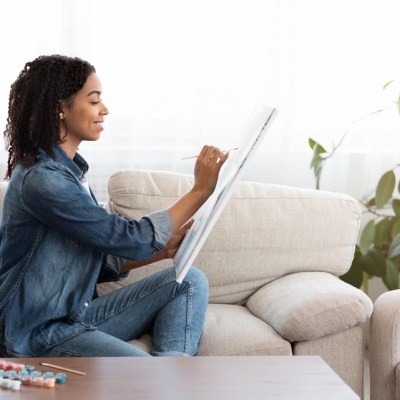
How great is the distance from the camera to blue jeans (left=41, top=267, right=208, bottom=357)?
2117mm

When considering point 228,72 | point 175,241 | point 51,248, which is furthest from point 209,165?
point 228,72

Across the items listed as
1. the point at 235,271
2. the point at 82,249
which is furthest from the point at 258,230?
the point at 82,249

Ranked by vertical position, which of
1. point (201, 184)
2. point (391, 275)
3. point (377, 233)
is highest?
point (201, 184)

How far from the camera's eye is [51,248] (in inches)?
77.2

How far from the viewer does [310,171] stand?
11.6 ft

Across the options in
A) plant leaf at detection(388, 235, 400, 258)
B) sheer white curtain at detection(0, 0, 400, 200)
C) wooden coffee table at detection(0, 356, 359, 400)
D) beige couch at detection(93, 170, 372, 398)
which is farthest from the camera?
sheer white curtain at detection(0, 0, 400, 200)

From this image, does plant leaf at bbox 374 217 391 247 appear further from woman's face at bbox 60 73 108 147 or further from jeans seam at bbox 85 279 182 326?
woman's face at bbox 60 73 108 147

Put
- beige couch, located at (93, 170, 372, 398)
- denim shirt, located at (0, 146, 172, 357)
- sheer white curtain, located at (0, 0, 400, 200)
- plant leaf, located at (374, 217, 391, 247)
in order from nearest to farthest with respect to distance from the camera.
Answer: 1. denim shirt, located at (0, 146, 172, 357)
2. beige couch, located at (93, 170, 372, 398)
3. plant leaf, located at (374, 217, 391, 247)
4. sheer white curtain, located at (0, 0, 400, 200)

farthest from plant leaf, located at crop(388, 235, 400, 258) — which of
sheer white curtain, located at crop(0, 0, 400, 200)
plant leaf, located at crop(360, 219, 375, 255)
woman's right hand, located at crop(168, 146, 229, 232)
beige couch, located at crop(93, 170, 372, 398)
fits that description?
woman's right hand, located at crop(168, 146, 229, 232)

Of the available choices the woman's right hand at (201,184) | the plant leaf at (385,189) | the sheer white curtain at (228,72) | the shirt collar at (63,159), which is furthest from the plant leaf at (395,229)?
the shirt collar at (63,159)

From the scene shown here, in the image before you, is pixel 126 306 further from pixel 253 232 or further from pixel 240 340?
pixel 253 232

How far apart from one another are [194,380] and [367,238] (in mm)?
1825

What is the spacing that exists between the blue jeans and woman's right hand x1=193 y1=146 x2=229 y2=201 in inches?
15.4

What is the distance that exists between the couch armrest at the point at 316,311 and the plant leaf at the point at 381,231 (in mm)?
941
